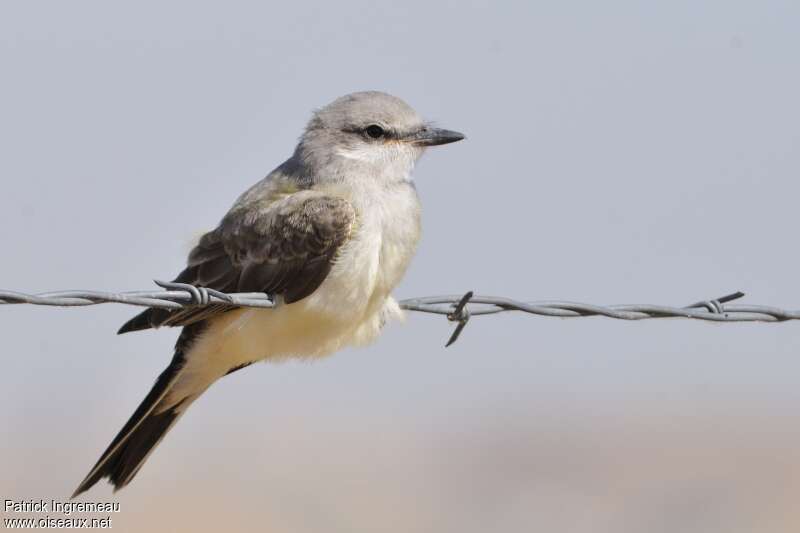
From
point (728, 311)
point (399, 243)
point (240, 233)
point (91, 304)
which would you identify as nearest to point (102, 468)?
point (240, 233)

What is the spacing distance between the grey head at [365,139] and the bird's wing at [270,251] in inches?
11.8

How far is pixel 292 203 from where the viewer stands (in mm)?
5484

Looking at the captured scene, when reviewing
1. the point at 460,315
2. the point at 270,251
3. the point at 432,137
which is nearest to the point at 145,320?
the point at 270,251

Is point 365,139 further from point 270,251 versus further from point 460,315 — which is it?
point 460,315

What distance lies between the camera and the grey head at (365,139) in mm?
5836

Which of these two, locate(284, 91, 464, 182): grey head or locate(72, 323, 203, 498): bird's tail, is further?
locate(284, 91, 464, 182): grey head

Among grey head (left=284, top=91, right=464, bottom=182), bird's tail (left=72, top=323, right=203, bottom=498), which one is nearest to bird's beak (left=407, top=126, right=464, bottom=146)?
grey head (left=284, top=91, right=464, bottom=182)

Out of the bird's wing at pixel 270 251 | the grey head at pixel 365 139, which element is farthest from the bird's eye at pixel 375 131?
the bird's wing at pixel 270 251

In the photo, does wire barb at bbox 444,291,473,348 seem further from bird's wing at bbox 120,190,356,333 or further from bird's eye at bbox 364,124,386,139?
bird's eye at bbox 364,124,386,139

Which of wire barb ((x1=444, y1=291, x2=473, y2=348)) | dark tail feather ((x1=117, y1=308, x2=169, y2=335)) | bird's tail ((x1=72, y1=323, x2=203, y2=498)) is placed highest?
wire barb ((x1=444, y1=291, x2=473, y2=348))

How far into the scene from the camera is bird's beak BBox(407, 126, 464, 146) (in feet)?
20.0

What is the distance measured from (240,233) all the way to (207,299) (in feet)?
4.59

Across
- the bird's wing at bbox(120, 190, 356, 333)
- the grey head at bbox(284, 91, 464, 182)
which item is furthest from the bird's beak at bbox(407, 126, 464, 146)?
the bird's wing at bbox(120, 190, 356, 333)

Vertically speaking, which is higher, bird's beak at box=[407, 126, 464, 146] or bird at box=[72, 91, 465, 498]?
bird's beak at box=[407, 126, 464, 146]
